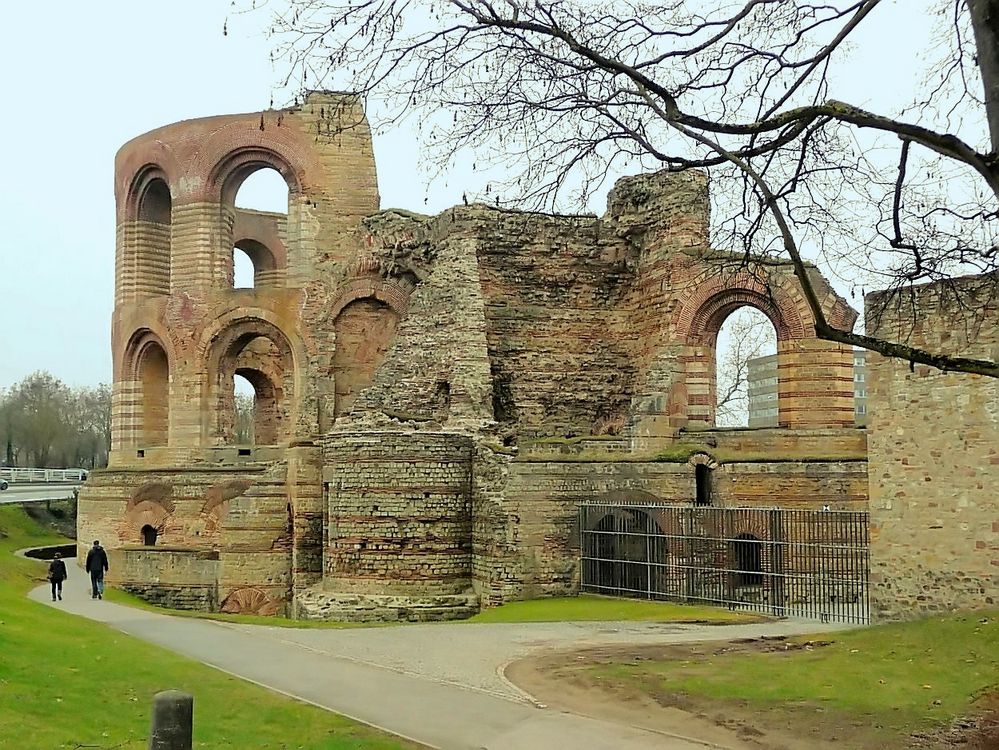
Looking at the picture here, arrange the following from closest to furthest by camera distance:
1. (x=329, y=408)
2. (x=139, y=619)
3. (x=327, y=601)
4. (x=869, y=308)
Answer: (x=869, y=308)
(x=139, y=619)
(x=327, y=601)
(x=329, y=408)

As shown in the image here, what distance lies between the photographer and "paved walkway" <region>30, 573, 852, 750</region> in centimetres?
910

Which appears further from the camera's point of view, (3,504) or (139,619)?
(3,504)

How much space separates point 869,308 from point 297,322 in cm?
1837

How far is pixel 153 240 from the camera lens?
32.5m

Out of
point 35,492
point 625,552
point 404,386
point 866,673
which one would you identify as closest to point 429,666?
point 866,673

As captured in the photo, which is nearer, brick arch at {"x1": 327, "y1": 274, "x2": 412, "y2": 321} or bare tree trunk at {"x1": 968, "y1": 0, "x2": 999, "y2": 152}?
bare tree trunk at {"x1": 968, "y1": 0, "x2": 999, "y2": 152}

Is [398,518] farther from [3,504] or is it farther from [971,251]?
[3,504]

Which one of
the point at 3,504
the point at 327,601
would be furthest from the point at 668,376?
the point at 3,504

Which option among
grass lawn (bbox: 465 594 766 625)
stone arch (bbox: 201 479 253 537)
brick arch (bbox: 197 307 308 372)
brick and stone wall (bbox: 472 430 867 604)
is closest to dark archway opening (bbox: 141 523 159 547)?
stone arch (bbox: 201 479 253 537)

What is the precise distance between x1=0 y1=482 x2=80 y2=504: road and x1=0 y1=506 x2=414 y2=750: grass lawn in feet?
98.6

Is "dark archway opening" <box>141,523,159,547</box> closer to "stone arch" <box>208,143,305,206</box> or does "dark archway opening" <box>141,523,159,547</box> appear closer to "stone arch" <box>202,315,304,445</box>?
"stone arch" <box>202,315,304,445</box>

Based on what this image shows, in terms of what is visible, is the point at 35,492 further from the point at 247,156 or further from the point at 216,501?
the point at 247,156

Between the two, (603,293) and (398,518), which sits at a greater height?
(603,293)

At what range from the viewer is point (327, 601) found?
784 inches
